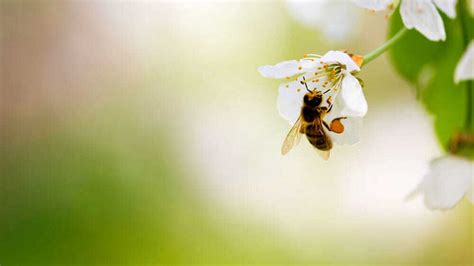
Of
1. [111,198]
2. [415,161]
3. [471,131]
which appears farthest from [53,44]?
[471,131]

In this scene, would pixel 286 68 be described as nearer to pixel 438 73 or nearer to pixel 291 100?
pixel 291 100

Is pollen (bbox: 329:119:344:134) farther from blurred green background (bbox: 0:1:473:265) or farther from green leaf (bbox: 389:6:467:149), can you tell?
blurred green background (bbox: 0:1:473:265)

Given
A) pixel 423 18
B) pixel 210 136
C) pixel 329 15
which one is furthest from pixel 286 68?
pixel 210 136

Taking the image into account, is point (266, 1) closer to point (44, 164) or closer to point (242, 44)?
point (242, 44)

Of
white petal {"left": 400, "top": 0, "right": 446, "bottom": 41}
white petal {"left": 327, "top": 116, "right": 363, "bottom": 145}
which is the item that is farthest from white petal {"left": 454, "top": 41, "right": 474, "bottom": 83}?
white petal {"left": 327, "top": 116, "right": 363, "bottom": 145}

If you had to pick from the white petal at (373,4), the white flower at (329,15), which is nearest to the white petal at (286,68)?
the white petal at (373,4)

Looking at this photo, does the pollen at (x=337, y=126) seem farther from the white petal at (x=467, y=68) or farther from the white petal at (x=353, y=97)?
the white petal at (x=467, y=68)
